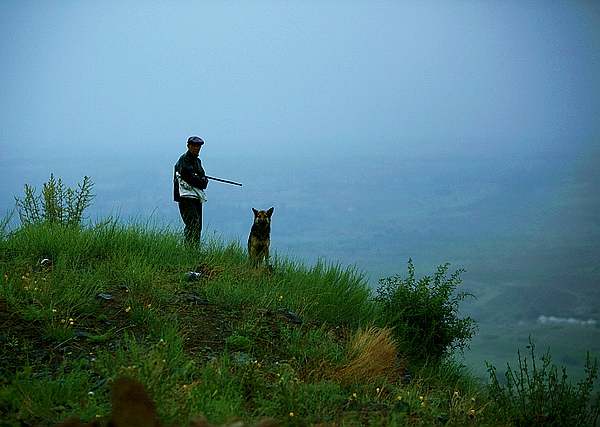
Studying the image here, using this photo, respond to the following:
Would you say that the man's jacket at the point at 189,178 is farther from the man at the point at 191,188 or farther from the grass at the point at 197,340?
the grass at the point at 197,340

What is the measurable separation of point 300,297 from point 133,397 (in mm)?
5568

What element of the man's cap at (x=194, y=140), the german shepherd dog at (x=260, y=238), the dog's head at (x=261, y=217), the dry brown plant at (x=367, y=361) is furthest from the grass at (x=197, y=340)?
the man's cap at (x=194, y=140)

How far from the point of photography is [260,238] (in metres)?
10.7

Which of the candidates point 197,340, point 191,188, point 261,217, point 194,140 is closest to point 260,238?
point 261,217

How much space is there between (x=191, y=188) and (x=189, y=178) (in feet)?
0.67

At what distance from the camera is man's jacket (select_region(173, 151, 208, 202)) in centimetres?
1142

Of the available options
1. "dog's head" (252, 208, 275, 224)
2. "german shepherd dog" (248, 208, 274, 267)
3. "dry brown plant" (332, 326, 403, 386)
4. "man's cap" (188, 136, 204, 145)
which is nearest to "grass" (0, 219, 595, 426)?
"dry brown plant" (332, 326, 403, 386)

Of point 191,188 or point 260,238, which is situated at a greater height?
point 191,188

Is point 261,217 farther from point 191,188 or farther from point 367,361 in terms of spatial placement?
point 367,361

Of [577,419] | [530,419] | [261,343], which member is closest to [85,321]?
[261,343]

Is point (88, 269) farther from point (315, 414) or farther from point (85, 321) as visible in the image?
point (315, 414)

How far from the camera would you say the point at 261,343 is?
26.5ft

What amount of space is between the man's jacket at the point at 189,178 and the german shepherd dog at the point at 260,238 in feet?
4.70

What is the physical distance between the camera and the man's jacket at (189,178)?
→ 1142 cm
